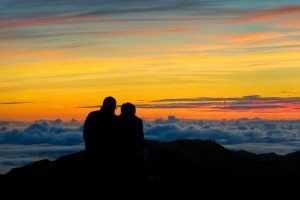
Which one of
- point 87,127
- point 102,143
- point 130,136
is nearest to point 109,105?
point 87,127

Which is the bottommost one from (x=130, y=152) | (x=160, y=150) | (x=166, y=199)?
(x=166, y=199)

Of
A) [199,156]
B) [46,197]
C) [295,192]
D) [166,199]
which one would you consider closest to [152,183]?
[166,199]

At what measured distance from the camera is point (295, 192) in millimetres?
32438

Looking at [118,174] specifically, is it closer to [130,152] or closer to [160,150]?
[130,152]

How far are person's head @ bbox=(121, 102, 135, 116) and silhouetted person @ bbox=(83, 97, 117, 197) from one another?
363 millimetres

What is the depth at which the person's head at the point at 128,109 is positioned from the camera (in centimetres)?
2284

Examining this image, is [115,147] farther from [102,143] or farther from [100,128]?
[100,128]

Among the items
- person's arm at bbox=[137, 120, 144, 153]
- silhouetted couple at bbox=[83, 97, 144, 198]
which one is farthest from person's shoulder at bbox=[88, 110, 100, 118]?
person's arm at bbox=[137, 120, 144, 153]

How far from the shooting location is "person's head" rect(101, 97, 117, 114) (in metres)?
21.9

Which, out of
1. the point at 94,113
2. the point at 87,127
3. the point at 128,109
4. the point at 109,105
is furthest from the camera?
the point at 128,109

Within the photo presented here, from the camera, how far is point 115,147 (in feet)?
76.4

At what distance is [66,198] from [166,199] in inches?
165

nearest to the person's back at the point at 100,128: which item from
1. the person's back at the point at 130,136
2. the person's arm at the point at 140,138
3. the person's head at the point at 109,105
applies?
the person's head at the point at 109,105

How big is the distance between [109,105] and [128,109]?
107cm
